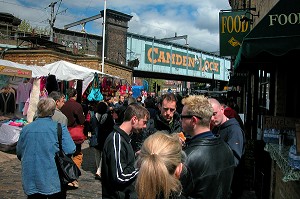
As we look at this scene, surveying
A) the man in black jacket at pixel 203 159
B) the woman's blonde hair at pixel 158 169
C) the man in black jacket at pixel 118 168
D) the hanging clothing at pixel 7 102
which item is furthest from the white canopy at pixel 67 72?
the woman's blonde hair at pixel 158 169

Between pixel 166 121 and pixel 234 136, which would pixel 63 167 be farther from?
pixel 234 136

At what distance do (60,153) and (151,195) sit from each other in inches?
102

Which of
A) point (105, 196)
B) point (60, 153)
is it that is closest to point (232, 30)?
point (60, 153)

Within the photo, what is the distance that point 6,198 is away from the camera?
611 centimetres

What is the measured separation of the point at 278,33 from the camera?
3893mm

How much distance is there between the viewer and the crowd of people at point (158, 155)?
6.56 feet

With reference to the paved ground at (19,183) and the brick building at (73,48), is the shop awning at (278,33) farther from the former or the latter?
the brick building at (73,48)

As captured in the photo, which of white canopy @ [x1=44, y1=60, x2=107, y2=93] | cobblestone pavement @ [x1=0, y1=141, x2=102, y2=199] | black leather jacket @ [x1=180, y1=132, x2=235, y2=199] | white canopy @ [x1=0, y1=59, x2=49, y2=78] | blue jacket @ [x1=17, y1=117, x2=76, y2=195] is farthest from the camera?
white canopy @ [x1=44, y1=60, x2=107, y2=93]

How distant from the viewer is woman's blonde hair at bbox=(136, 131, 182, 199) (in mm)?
1903

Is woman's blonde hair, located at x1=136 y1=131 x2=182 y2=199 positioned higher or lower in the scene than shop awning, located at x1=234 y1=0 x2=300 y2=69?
lower

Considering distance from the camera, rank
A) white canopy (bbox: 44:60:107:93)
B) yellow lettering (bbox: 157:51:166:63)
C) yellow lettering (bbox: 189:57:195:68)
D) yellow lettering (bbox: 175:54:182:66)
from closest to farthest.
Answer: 1. white canopy (bbox: 44:60:107:93)
2. yellow lettering (bbox: 157:51:166:63)
3. yellow lettering (bbox: 175:54:182:66)
4. yellow lettering (bbox: 189:57:195:68)

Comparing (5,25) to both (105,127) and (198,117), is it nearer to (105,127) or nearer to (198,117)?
(105,127)

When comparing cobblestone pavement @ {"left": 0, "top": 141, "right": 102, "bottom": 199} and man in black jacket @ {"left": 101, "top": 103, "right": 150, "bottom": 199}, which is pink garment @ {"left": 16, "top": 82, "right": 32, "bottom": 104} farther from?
man in black jacket @ {"left": 101, "top": 103, "right": 150, "bottom": 199}

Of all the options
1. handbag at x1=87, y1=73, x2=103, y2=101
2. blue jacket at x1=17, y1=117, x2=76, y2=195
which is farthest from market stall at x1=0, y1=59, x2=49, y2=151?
blue jacket at x1=17, y1=117, x2=76, y2=195
